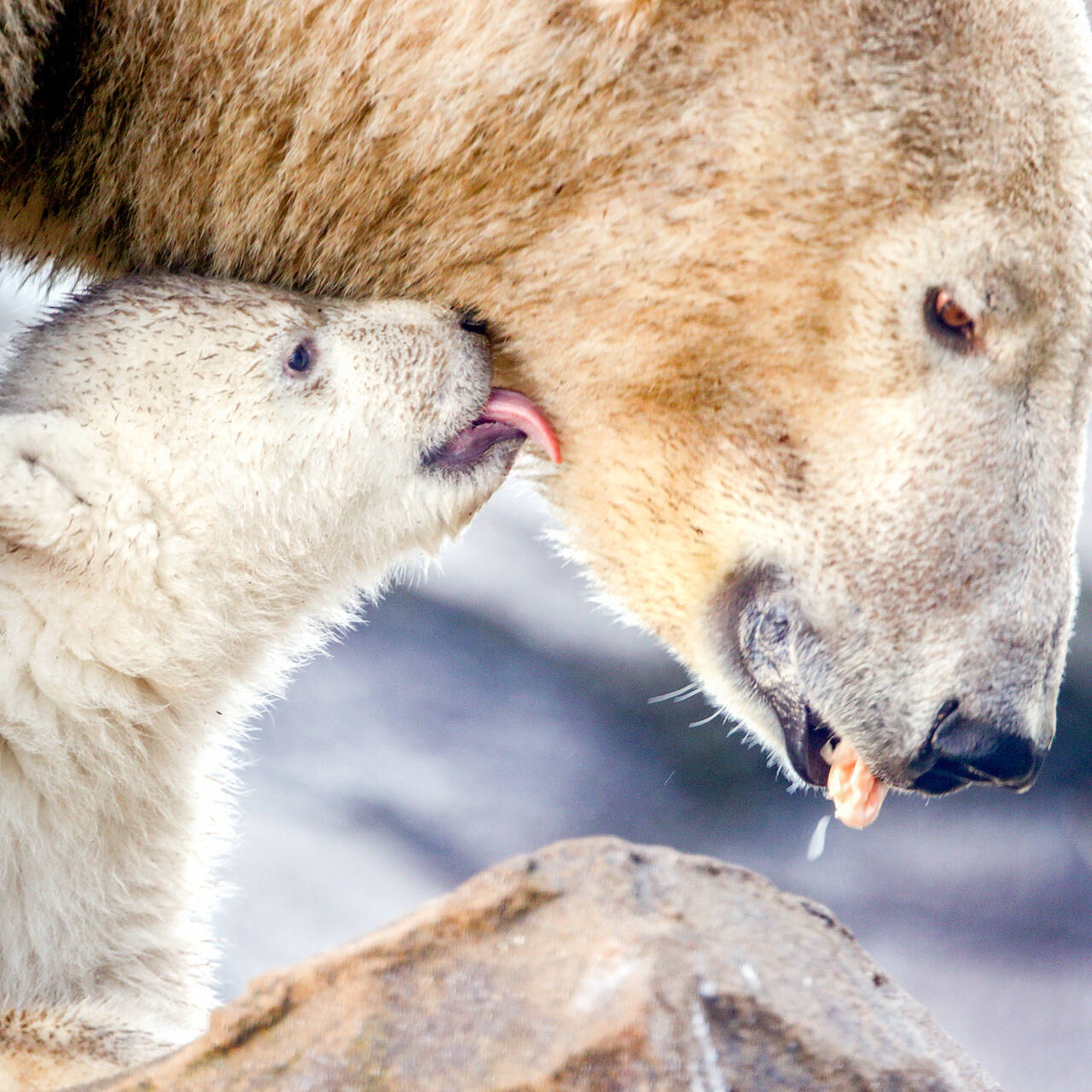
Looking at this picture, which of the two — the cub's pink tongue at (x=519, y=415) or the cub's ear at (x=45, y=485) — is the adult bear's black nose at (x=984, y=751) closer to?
the cub's pink tongue at (x=519, y=415)

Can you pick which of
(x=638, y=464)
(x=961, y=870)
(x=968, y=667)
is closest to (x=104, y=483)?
(x=638, y=464)

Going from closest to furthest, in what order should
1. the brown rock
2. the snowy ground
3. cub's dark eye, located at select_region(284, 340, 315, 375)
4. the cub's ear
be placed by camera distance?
the brown rock, the cub's ear, cub's dark eye, located at select_region(284, 340, 315, 375), the snowy ground

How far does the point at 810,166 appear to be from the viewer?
1.23 metres

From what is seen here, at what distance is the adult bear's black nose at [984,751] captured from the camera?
1.18m

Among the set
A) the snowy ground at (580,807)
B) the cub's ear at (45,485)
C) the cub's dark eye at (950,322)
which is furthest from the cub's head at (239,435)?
the snowy ground at (580,807)

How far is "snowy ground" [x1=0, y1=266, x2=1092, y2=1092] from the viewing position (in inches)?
87.5

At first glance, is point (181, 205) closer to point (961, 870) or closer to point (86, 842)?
point (86, 842)

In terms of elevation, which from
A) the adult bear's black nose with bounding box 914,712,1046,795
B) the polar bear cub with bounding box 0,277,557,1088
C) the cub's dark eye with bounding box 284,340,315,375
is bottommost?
the adult bear's black nose with bounding box 914,712,1046,795

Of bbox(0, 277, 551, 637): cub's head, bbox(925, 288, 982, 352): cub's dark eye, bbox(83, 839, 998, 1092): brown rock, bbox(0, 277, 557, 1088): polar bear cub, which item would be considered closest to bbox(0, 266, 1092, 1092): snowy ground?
bbox(0, 277, 557, 1088): polar bear cub

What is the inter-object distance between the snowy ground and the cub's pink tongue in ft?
3.59

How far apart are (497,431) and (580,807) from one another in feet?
3.97

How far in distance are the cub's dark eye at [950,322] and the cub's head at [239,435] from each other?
0.37 meters

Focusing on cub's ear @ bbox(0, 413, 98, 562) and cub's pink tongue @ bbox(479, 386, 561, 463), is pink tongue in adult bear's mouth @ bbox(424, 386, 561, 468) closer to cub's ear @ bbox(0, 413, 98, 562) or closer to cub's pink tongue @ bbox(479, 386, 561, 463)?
cub's pink tongue @ bbox(479, 386, 561, 463)

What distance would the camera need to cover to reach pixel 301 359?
1261 millimetres
